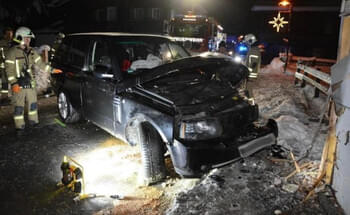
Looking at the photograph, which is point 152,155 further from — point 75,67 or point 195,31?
point 195,31

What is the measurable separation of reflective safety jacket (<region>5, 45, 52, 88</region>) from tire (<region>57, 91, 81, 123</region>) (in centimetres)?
65

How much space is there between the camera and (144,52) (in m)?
5.40

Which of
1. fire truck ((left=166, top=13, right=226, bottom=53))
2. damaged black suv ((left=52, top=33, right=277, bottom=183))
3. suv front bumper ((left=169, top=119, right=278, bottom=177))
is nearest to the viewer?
suv front bumper ((left=169, top=119, right=278, bottom=177))

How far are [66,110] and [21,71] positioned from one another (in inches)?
46.5

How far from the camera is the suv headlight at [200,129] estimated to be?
3.59m

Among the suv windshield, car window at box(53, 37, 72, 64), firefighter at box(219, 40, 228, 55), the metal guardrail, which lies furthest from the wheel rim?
firefighter at box(219, 40, 228, 55)

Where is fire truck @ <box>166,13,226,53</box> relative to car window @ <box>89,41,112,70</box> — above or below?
above

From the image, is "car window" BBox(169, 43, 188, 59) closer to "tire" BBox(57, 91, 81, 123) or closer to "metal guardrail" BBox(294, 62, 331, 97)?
"tire" BBox(57, 91, 81, 123)

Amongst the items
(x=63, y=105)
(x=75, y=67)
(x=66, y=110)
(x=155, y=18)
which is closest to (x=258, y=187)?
(x=75, y=67)

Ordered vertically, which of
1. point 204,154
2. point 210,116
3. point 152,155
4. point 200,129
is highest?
point 210,116

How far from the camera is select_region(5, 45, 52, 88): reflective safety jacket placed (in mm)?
5934

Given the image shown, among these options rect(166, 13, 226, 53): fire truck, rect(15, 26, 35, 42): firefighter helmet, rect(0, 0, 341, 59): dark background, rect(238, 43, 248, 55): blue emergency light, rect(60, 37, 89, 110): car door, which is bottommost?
rect(60, 37, 89, 110): car door

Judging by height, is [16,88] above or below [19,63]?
below

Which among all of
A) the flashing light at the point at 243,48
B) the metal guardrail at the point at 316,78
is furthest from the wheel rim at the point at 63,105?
the flashing light at the point at 243,48
